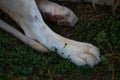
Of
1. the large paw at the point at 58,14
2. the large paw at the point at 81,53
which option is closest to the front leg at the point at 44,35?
the large paw at the point at 81,53

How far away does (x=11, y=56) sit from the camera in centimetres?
363

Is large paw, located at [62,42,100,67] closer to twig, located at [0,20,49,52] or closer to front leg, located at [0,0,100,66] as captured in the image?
front leg, located at [0,0,100,66]

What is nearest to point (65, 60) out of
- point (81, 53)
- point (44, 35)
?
point (81, 53)

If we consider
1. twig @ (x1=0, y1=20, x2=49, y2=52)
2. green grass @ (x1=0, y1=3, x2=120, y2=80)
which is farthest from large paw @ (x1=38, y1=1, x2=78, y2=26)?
twig @ (x1=0, y1=20, x2=49, y2=52)

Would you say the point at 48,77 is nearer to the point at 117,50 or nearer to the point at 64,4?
the point at 117,50

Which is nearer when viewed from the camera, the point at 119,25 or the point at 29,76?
the point at 29,76

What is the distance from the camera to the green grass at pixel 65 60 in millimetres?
3471

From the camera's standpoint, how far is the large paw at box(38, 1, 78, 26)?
155 inches

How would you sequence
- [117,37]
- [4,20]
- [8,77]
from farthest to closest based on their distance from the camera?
[4,20] → [117,37] → [8,77]

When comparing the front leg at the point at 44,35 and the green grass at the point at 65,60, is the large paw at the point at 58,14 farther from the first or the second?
the front leg at the point at 44,35

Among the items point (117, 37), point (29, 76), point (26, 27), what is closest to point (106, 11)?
point (117, 37)

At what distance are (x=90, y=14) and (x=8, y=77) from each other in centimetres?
104

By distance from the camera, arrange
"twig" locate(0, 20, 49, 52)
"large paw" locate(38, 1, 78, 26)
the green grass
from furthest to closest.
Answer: "large paw" locate(38, 1, 78, 26) < "twig" locate(0, 20, 49, 52) < the green grass

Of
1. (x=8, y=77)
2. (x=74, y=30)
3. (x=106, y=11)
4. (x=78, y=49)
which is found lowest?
(x=8, y=77)
